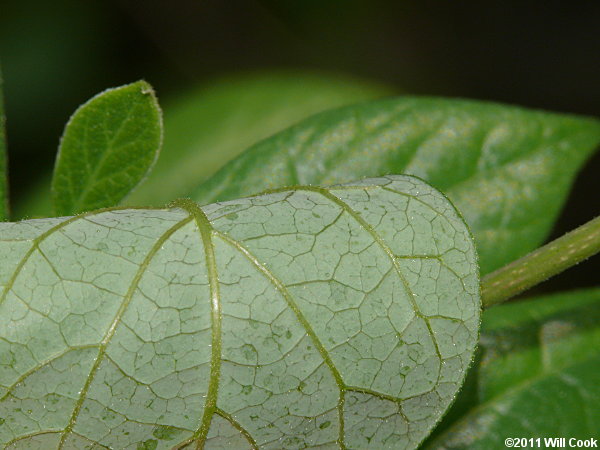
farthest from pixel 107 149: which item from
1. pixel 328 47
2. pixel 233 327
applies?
pixel 328 47

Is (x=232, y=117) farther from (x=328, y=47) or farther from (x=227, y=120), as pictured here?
(x=328, y=47)

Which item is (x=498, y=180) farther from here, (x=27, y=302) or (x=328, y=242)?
(x=27, y=302)

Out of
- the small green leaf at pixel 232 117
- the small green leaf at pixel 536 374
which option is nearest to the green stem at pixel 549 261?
the small green leaf at pixel 536 374

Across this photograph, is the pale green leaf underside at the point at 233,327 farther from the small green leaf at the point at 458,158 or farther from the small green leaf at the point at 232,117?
the small green leaf at the point at 232,117

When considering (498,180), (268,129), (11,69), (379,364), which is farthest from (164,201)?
(11,69)

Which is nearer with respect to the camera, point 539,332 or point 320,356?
point 320,356
